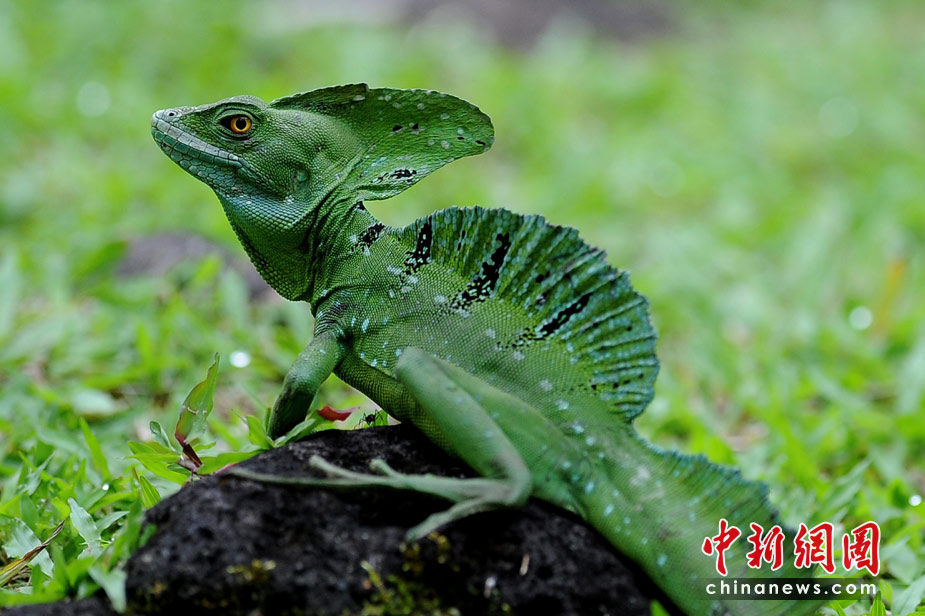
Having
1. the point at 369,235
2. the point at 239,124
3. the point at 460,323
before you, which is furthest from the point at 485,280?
the point at 239,124

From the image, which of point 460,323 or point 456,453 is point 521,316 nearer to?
point 460,323

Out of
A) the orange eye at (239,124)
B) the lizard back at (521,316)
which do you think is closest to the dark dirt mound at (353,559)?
the lizard back at (521,316)

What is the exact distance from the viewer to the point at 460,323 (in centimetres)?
338

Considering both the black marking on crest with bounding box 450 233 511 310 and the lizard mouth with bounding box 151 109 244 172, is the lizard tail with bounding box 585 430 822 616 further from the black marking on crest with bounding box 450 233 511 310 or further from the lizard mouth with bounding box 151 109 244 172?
the lizard mouth with bounding box 151 109 244 172

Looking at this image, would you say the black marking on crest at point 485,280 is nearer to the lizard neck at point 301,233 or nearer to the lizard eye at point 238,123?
the lizard neck at point 301,233

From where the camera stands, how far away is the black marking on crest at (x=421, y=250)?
3.49 m

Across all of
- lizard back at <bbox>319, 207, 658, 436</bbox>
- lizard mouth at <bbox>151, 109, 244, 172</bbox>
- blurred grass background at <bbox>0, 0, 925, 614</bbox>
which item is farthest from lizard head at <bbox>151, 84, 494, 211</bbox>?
blurred grass background at <bbox>0, 0, 925, 614</bbox>

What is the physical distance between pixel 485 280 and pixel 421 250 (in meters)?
0.25

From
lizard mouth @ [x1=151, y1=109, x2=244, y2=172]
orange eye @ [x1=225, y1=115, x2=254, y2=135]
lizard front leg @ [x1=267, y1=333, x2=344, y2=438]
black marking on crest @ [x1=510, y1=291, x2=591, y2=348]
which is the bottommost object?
lizard front leg @ [x1=267, y1=333, x2=344, y2=438]

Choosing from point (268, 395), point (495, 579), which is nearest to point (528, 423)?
point (495, 579)

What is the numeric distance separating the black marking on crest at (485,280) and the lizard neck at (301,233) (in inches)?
17.9

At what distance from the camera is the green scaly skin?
3.12m

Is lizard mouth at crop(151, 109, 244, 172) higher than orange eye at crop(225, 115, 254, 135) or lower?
lower

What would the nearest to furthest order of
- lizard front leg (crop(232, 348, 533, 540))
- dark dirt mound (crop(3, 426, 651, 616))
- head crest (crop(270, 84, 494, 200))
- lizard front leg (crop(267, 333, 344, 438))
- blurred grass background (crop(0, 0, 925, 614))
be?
dark dirt mound (crop(3, 426, 651, 616)), lizard front leg (crop(232, 348, 533, 540)), lizard front leg (crop(267, 333, 344, 438)), head crest (crop(270, 84, 494, 200)), blurred grass background (crop(0, 0, 925, 614))
